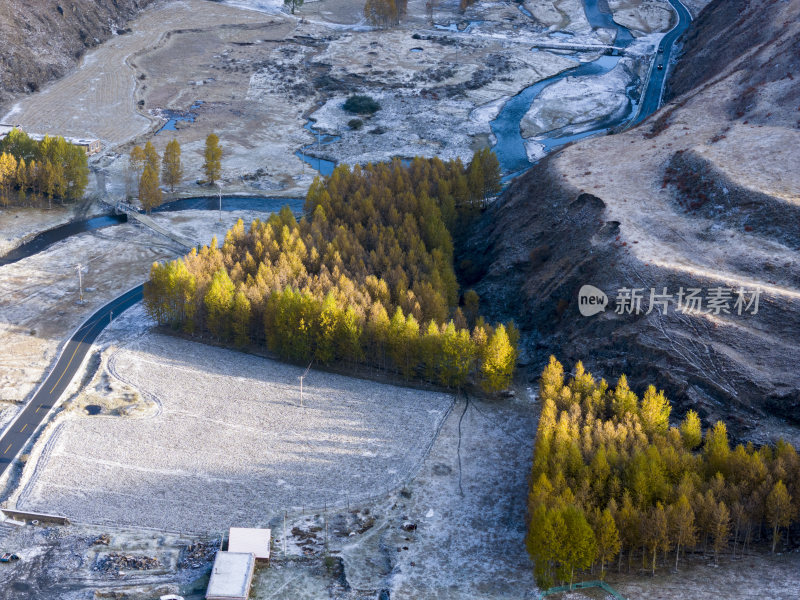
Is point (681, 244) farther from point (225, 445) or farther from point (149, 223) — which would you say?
point (149, 223)

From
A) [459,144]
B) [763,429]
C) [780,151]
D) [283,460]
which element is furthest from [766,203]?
[459,144]

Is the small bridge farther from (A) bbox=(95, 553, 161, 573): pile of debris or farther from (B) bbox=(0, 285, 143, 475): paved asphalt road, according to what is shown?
(A) bbox=(95, 553, 161, 573): pile of debris

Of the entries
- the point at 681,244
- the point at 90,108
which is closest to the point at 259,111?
→ the point at 90,108

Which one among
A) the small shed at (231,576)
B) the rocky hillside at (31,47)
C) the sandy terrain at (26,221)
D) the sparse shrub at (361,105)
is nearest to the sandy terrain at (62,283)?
the sandy terrain at (26,221)

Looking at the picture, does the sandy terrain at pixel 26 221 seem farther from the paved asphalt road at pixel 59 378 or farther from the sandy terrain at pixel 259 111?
the paved asphalt road at pixel 59 378

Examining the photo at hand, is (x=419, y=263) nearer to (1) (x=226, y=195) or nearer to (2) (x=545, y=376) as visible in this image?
(2) (x=545, y=376)

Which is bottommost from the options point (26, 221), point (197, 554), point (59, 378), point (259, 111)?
point (197, 554)

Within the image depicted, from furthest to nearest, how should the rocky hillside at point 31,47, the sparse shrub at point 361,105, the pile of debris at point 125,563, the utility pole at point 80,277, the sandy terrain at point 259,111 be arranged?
1. the sparse shrub at point 361,105
2. the rocky hillside at point 31,47
3. the sandy terrain at point 259,111
4. the utility pole at point 80,277
5. the pile of debris at point 125,563
